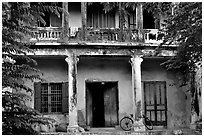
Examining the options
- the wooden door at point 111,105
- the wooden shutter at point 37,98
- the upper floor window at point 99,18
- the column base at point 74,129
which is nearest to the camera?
the column base at point 74,129

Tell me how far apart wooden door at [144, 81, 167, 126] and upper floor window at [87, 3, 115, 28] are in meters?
3.13

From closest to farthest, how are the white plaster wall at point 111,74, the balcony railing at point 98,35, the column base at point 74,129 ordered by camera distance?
the column base at point 74,129 → the balcony railing at point 98,35 → the white plaster wall at point 111,74

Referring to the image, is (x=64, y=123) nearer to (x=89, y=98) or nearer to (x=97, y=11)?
(x=89, y=98)

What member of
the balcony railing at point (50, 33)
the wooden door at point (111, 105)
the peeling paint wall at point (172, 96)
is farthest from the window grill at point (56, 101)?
the peeling paint wall at point (172, 96)

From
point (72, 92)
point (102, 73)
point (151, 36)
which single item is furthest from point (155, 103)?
point (72, 92)

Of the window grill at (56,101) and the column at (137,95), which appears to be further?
the window grill at (56,101)

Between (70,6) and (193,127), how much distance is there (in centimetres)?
728

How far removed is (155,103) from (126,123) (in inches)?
60.6

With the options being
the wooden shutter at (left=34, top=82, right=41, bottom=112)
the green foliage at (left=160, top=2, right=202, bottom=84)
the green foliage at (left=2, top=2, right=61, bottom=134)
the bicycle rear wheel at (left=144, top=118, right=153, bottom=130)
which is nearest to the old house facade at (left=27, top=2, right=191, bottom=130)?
the wooden shutter at (left=34, top=82, right=41, bottom=112)

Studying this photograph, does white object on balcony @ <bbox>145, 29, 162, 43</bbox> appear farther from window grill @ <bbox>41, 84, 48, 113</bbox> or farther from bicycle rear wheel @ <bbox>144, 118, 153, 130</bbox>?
window grill @ <bbox>41, 84, 48, 113</bbox>

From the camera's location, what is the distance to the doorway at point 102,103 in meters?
14.8

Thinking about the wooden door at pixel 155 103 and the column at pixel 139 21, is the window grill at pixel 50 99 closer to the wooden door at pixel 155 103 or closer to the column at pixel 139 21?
the wooden door at pixel 155 103

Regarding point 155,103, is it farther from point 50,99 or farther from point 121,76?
point 50,99

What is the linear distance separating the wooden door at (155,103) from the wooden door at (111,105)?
134 centimetres
